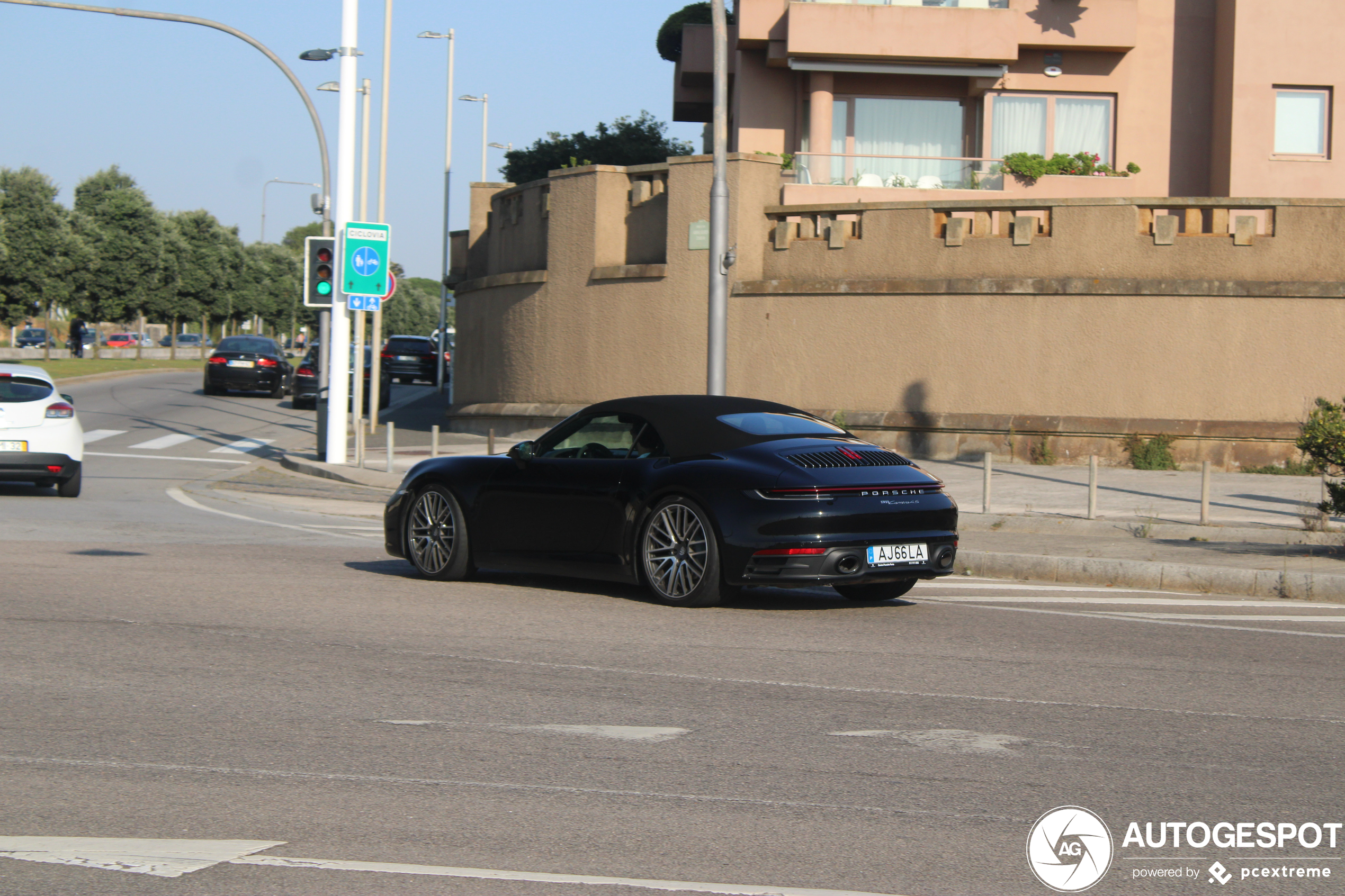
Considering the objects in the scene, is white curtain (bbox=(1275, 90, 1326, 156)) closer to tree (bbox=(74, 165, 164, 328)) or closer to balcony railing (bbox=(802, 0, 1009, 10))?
balcony railing (bbox=(802, 0, 1009, 10))

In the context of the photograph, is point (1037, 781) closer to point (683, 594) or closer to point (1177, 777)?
point (1177, 777)

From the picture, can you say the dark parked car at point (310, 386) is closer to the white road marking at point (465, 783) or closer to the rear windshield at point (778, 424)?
the rear windshield at point (778, 424)

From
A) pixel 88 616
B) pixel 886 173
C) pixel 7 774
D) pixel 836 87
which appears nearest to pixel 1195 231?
pixel 886 173

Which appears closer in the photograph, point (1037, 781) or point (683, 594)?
point (1037, 781)

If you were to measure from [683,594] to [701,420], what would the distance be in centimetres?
121

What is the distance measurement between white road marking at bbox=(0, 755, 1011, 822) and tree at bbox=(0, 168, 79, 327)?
63537 mm

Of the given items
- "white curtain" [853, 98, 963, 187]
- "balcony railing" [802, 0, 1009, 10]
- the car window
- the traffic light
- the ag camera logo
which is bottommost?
the ag camera logo

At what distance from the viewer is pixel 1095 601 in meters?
10.5

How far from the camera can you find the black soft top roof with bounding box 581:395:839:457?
31.0ft

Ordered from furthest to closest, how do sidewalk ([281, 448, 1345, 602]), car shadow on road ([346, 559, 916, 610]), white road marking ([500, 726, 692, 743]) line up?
sidewalk ([281, 448, 1345, 602]) < car shadow on road ([346, 559, 916, 610]) < white road marking ([500, 726, 692, 743])

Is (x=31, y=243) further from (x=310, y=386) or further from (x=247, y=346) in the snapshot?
(x=310, y=386)

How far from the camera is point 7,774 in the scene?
5137 millimetres

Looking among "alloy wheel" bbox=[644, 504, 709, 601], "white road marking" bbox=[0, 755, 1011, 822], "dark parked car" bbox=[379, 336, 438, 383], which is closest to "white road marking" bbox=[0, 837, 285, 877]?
"white road marking" bbox=[0, 755, 1011, 822]

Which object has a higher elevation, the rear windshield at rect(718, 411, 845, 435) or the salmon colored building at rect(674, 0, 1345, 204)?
the salmon colored building at rect(674, 0, 1345, 204)
